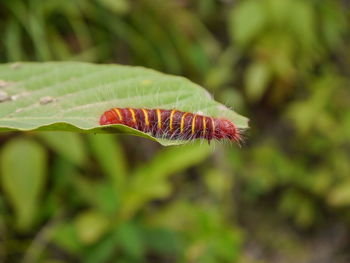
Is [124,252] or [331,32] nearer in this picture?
[124,252]

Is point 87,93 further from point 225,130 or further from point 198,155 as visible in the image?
point 198,155

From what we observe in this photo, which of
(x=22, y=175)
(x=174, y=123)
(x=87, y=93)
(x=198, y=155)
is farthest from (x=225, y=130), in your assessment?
(x=22, y=175)

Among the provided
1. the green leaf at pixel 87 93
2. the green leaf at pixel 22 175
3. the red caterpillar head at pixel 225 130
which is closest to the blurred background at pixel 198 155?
the green leaf at pixel 22 175

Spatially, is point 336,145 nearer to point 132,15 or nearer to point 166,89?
point 132,15

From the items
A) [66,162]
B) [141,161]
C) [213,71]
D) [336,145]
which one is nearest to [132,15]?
[213,71]

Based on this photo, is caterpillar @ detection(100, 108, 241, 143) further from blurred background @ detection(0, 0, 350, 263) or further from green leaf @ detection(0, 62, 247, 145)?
blurred background @ detection(0, 0, 350, 263)

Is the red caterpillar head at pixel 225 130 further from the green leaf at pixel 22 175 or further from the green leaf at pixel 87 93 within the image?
the green leaf at pixel 22 175

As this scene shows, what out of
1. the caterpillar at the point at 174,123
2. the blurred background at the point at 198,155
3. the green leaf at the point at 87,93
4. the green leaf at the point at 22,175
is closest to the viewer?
the green leaf at the point at 87,93

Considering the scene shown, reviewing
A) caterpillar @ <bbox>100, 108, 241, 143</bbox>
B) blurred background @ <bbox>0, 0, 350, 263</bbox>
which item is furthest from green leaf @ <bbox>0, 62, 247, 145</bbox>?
blurred background @ <bbox>0, 0, 350, 263</bbox>
